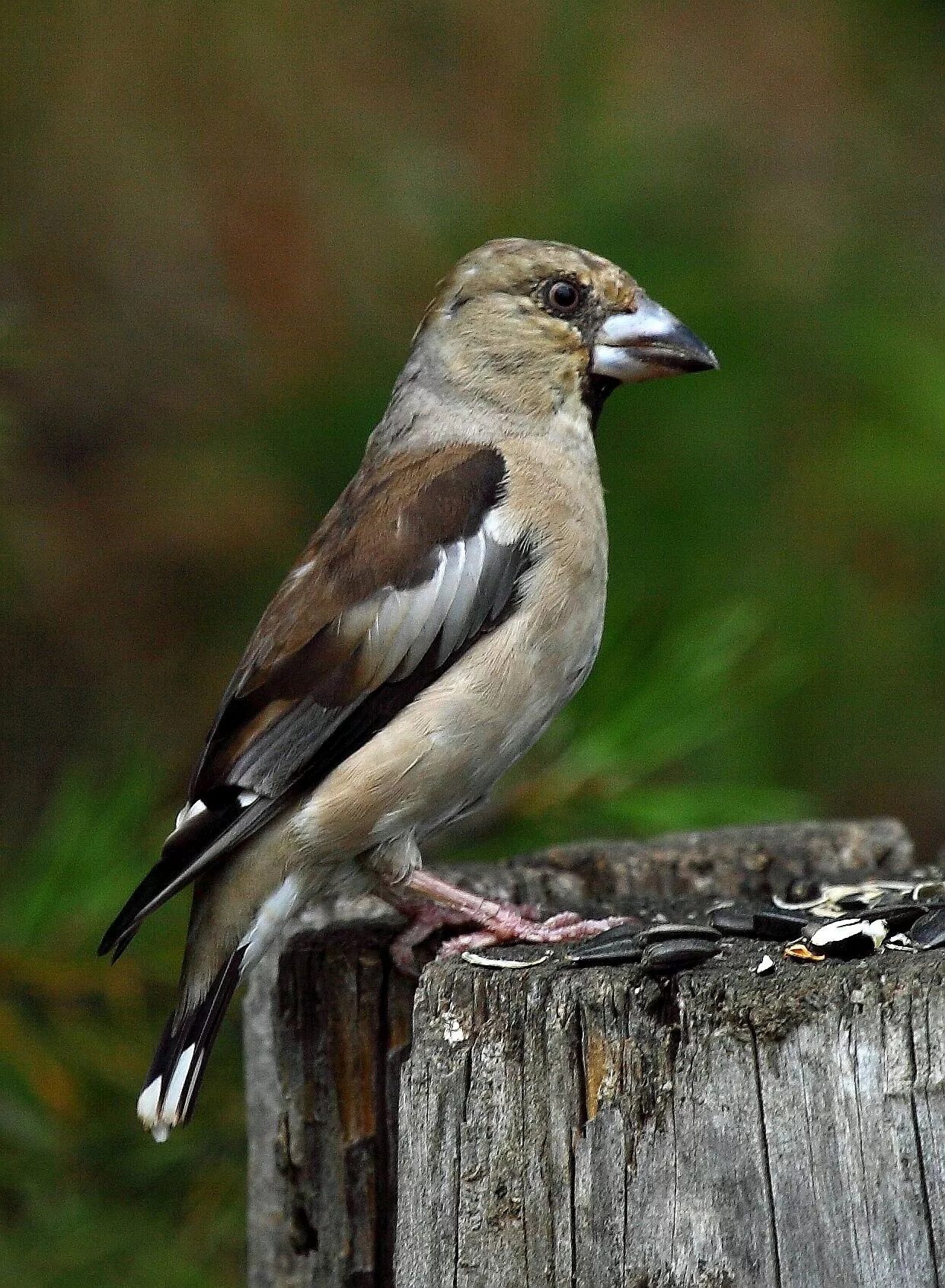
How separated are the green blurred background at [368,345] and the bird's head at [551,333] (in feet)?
3.60

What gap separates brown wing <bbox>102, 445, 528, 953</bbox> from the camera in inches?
152

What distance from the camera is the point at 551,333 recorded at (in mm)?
4578

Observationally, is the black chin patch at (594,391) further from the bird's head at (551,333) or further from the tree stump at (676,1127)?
the tree stump at (676,1127)

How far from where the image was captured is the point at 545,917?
401cm

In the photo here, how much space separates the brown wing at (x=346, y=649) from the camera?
387cm

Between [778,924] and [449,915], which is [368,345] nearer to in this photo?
[449,915]

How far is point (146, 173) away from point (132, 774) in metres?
2.84

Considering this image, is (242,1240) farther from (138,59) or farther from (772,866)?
(138,59)

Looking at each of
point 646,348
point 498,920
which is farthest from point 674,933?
point 646,348

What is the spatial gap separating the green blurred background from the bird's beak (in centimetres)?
109

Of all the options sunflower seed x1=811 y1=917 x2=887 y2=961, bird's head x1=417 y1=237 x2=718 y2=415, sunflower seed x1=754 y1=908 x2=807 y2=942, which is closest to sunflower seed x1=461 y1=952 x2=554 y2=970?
sunflower seed x1=754 y1=908 x2=807 y2=942

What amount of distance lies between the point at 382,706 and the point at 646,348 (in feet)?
4.07

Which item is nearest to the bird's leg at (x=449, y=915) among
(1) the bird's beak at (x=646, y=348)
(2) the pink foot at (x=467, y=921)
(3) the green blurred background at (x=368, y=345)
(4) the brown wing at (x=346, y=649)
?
(2) the pink foot at (x=467, y=921)

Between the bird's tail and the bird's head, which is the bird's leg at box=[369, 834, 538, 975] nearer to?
the bird's tail
